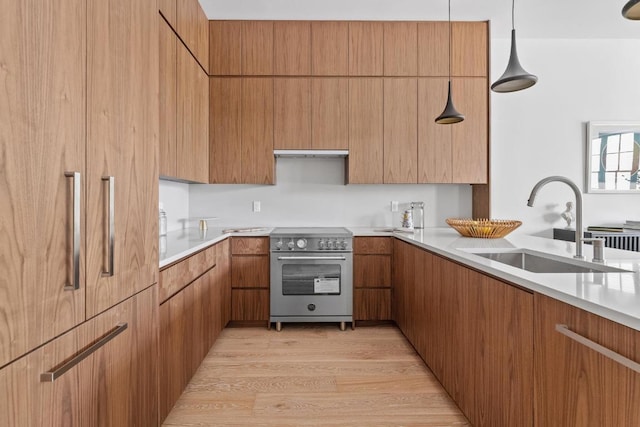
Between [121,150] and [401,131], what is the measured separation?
2.71m

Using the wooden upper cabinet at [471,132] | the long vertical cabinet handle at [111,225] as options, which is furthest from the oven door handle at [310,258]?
the long vertical cabinet handle at [111,225]

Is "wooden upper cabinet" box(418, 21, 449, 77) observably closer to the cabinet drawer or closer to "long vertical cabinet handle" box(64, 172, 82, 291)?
the cabinet drawer

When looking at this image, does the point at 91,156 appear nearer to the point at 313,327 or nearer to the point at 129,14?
the point at 129,14

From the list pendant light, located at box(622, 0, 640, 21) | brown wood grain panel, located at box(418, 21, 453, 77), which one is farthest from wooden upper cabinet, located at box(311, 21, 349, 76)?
pendant light, located at box(622, 0, 640, 21)

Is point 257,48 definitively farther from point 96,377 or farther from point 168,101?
point 96,377

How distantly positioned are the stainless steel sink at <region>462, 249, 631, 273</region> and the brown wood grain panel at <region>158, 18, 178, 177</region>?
1928mm

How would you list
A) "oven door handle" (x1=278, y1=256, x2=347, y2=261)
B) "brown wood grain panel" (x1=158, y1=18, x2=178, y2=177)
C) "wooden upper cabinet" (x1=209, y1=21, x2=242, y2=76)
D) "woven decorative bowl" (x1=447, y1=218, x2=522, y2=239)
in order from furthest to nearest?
"wooden upper cabinet" (x1=209, y1=21, x2=242, y2=76) < "oven door handle" (x1=278, y1=256, x2=347, y2=261) < "woven decorative bowl" (x1=447, y1=218, x2=522, y2=239) < "brown wood grain panel" (x1=158, y1=18, x2=178, y2=177)

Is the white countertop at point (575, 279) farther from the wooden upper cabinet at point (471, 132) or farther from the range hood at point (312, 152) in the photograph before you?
the range hood at point (312, 152)

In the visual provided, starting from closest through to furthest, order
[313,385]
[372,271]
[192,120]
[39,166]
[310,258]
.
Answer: [39,166]
[313,385]
[192,120]
[310,258]
[372,271]

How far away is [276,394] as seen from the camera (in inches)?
86.0

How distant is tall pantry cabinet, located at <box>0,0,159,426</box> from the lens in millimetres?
827

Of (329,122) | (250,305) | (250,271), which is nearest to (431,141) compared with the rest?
(329,122)

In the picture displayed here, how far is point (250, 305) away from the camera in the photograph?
10.8 ft

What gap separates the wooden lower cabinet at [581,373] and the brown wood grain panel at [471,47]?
2.85m
